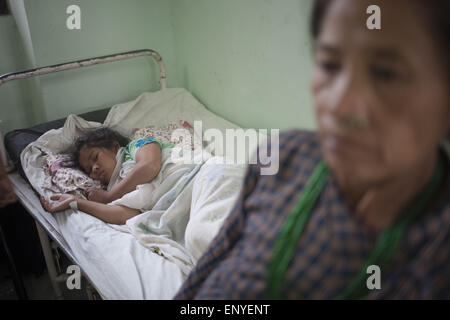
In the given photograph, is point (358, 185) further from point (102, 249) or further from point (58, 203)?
point (58, 203)

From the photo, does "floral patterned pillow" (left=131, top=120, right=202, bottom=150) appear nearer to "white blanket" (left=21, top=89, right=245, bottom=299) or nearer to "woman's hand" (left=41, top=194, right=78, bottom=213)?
"white blanket" (left=21, top=89, right=245, bottom=299)

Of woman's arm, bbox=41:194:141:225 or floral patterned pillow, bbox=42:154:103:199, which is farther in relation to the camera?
floral patterned pillow, bbox=42:154:103:199

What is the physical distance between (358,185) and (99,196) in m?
1.33

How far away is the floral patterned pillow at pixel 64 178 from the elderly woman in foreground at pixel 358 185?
3.47ft

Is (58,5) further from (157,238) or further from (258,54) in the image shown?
(157,238)

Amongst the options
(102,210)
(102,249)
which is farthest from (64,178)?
(102,249)

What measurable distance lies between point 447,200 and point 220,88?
179 centimetres

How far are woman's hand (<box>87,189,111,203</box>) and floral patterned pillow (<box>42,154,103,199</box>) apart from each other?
3 cm

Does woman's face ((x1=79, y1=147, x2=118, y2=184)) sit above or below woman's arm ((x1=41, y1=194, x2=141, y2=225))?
above

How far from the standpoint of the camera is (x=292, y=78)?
170cm

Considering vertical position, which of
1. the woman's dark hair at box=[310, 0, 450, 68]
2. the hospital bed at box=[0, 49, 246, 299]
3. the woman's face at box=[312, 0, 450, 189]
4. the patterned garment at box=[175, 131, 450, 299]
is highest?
the woman's dark hair at box=[310, 0, 450, 68]

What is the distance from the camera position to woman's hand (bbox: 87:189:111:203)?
158 centimetres

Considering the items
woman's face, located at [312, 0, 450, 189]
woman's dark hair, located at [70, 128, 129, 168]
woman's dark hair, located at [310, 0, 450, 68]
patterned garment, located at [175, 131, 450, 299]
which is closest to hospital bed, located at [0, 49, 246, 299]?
woman's dark hair, located at [70, 128, 129, 168]

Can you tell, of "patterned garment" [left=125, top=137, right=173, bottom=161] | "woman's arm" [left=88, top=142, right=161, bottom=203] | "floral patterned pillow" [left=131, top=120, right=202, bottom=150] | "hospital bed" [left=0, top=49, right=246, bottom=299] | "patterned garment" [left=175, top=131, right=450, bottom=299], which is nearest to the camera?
"patterned garment" [left=175, top=131, right=450, bottom=299]
